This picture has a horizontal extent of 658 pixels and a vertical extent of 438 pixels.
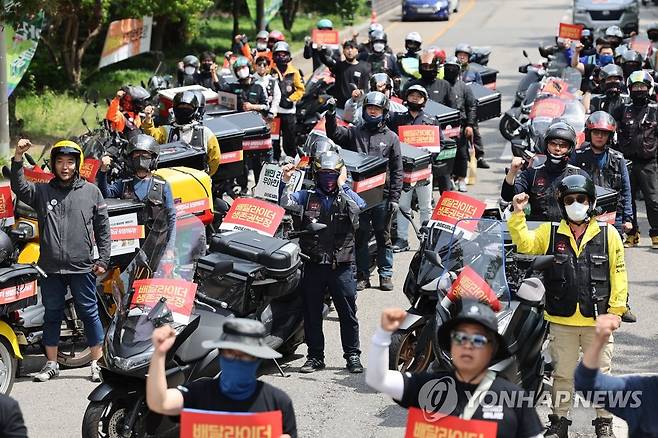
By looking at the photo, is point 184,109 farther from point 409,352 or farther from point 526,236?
point 526,236

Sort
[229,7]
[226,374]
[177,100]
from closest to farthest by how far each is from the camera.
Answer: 1. [226,374]
2. [177,100]
3. [229,7]

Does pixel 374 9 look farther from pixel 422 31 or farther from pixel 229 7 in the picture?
pixel 229 7

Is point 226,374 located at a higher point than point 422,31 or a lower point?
higher

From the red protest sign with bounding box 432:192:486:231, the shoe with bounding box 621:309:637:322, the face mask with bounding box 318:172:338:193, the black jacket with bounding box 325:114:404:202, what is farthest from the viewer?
the black jacket with bounding box 325:114:404:202

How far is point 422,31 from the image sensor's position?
39562mm

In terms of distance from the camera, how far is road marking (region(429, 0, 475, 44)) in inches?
1506

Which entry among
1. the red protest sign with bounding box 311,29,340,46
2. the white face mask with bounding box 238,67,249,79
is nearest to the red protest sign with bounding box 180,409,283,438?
the white face mask with bounding box 238,67,249,79

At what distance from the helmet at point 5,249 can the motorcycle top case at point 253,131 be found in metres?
5.58

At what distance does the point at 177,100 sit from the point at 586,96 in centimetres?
624

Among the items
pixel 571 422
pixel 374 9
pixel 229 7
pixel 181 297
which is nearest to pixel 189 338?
pixel 181 297

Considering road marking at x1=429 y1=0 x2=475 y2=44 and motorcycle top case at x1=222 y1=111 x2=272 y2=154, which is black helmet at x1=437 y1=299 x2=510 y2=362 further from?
road marking at x1=429 y1=0 x2=475 y2=44

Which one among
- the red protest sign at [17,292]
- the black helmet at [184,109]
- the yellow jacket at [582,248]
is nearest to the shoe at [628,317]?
the yellow jacket at [582,248]

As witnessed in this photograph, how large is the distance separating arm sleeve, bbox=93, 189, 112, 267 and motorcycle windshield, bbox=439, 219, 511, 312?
2.79 meters

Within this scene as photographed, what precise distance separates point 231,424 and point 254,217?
195 inches
